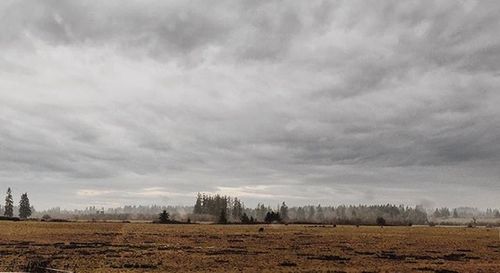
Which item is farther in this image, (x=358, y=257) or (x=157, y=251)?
(x=157, y=251)

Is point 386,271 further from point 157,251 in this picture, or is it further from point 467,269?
point 157,251

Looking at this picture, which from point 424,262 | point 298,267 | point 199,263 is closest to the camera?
point 298,267

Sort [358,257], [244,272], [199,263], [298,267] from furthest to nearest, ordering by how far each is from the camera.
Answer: [358,257], [199,263], [298,267], [244,272]

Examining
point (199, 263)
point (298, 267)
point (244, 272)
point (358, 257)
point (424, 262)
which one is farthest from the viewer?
point (358, 257)

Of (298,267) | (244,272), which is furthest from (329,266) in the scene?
(244,272)

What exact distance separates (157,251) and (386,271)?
28206mm

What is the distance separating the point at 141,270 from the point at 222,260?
10555 millimetres

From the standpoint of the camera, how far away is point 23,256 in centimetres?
4872

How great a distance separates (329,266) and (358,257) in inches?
397

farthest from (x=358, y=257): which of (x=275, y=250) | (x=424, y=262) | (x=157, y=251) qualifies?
(x=157, y=251)

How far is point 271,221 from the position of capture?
602ft

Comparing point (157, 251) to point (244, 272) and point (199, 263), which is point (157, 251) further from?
point (244, 272)

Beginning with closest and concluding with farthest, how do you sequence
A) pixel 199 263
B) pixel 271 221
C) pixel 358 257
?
pixel 199 263
pixel 358 257
pixel 271 221

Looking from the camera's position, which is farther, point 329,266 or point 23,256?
point 23,256
